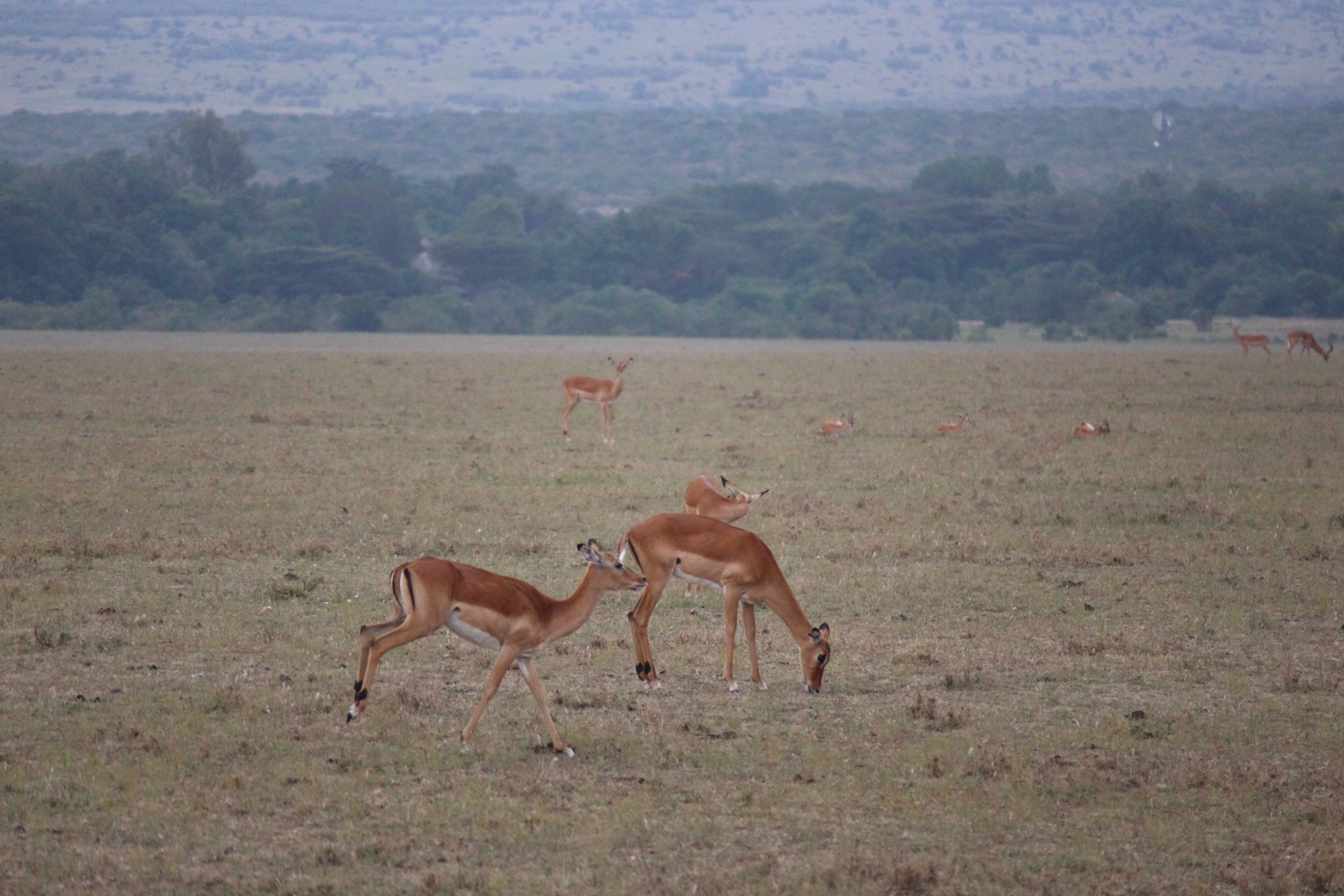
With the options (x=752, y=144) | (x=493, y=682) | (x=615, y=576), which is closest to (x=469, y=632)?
(x=493, y=682)

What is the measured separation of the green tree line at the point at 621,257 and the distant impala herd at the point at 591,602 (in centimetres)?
4501

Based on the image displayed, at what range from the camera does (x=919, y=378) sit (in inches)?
1179

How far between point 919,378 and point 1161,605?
20.0 metres

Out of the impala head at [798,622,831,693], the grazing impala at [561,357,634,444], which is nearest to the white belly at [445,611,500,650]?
the impala head at [798,622,831,693]

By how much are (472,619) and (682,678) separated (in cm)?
189

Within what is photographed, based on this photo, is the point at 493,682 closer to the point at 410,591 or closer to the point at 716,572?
the point at 410,591

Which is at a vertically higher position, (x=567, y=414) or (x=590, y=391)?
(x=590, y=391)

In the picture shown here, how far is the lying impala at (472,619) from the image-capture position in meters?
6.61

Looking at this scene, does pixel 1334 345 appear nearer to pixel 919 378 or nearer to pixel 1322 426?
pixel 919 378

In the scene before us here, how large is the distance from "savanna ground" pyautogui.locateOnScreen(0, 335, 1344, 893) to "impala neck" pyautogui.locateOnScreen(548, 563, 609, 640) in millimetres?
531

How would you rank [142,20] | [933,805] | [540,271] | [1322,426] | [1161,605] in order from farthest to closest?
[142,20]
[540,271]
[1322,426]
[1161,605]
[933,805]

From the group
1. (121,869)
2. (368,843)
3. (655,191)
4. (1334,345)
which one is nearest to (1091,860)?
(368,843)

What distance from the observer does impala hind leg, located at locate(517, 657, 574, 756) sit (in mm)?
6648

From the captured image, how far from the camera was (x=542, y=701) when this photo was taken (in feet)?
21.8
